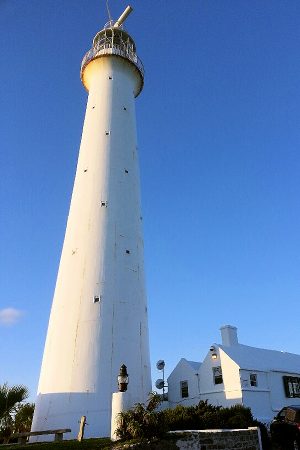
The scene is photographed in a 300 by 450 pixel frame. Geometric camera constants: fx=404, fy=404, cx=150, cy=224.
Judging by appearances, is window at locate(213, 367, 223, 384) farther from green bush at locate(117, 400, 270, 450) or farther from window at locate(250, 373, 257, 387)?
green bush at locate(117, 400, 270, 450)

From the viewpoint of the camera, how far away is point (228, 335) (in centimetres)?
2800

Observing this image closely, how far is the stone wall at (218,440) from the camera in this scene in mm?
14000

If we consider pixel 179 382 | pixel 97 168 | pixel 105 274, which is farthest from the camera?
pixel 179 382

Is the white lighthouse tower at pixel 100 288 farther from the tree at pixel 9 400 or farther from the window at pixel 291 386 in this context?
the window at pixel 291 386

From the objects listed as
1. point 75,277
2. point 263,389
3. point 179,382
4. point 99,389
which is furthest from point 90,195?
point 263,389

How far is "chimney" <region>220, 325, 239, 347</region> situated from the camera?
27.9 meters

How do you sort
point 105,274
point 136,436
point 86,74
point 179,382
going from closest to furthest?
point 136,436 < point 105,274 < point 179,382 < point 86,74

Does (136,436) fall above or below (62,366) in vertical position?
below

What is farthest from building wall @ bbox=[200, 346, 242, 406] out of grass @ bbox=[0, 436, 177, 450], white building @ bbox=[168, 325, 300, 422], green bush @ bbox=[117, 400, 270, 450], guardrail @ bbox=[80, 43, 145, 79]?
guardrail @ bbox=[80, 43, 145, 79]

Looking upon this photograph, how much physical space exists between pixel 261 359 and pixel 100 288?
13362mm

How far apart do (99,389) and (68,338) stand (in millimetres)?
2972

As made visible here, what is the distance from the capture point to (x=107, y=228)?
74.9 feet

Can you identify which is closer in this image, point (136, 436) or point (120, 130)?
point (136, 436)

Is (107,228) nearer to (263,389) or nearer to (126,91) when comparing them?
(126,91)
